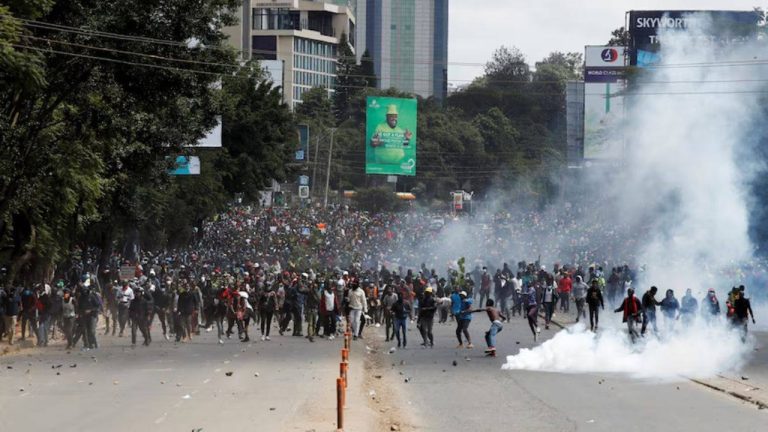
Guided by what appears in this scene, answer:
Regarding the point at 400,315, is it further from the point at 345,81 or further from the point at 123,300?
the point at 345,81

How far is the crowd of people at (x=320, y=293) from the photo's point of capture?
30875mm

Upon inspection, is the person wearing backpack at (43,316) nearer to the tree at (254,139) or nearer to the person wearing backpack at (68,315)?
the person wearing backpack at (68,315)

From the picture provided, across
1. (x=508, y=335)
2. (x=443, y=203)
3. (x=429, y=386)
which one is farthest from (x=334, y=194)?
(x=429, y=386)

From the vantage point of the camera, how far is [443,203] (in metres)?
117

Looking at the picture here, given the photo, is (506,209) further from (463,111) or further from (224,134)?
(224,134)

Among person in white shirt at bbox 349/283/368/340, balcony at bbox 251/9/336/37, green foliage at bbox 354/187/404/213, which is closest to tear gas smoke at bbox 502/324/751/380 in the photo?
person in white shirt at bbox 349/283/368/340

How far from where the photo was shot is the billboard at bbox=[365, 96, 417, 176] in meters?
52.3

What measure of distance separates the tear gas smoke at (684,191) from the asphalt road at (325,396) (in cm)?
219

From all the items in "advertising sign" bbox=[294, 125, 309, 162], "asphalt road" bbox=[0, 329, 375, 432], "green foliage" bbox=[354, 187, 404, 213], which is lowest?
"asphalt road" bbox=[0, 329, 375, 432]

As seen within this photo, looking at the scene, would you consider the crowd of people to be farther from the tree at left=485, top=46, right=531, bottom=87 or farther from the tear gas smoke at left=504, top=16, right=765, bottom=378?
the tree at left=485, top=46, right=531, bottom=87

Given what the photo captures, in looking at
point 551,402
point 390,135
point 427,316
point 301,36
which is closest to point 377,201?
point 390,135

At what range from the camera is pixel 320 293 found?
3522cm

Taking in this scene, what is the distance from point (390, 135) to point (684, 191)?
12.3 meters

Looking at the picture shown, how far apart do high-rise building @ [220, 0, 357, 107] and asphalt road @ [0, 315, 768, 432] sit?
13282 cm
